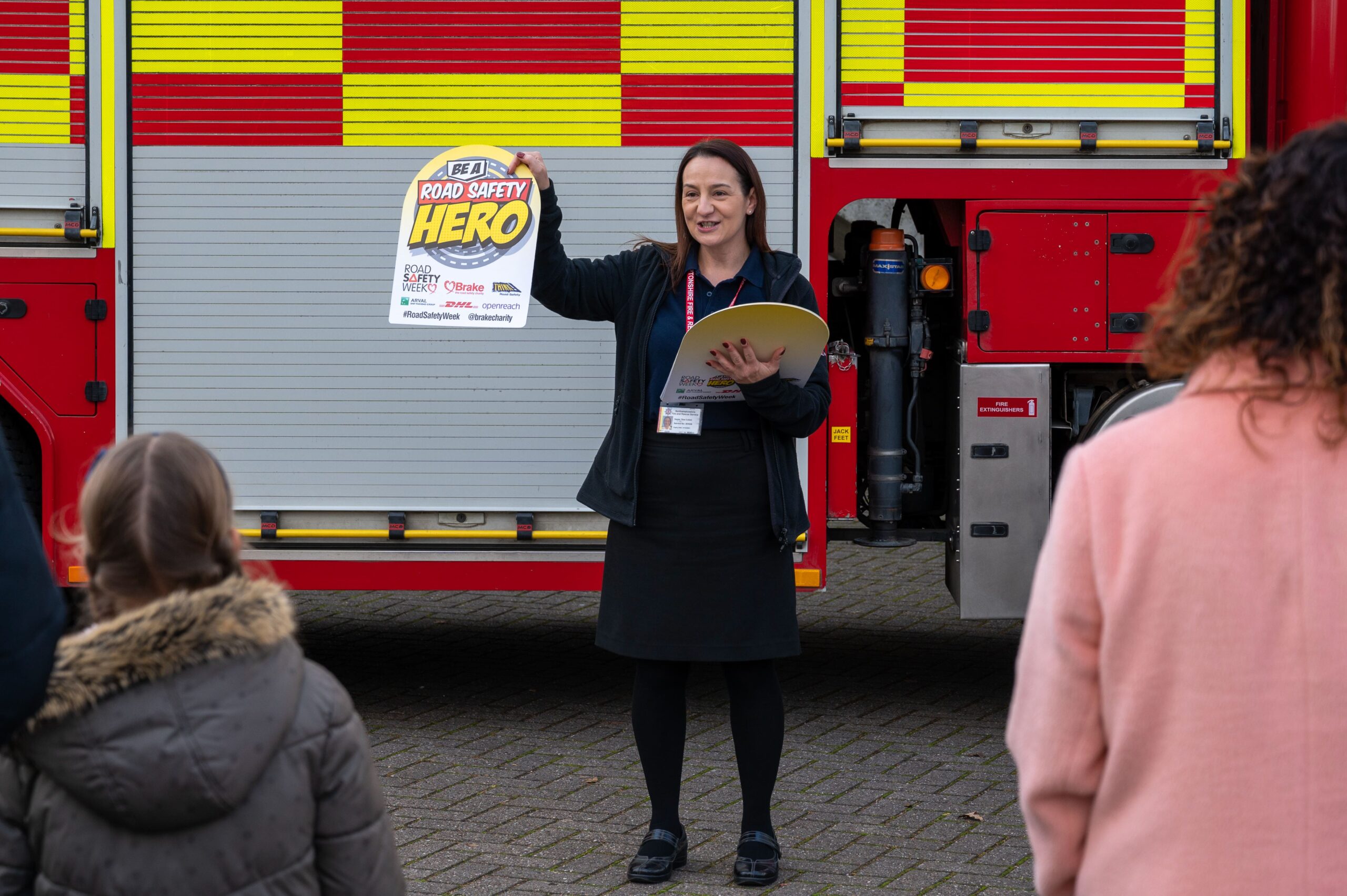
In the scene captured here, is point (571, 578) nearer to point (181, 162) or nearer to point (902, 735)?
point (902, 735)

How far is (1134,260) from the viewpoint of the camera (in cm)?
527

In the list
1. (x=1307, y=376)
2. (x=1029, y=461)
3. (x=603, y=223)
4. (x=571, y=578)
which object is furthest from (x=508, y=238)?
(x=1307, y=376)

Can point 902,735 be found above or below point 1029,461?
below

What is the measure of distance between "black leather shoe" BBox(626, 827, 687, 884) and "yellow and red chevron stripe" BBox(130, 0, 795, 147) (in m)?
2.37

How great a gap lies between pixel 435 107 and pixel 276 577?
66.0 inches

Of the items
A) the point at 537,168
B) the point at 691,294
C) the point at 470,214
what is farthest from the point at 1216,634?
the point at 470,214

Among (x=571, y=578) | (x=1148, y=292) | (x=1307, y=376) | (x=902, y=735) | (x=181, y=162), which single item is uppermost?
(x=181, y=162)

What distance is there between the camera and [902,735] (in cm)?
545

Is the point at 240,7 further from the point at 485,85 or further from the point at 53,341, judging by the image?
the point at 53,341

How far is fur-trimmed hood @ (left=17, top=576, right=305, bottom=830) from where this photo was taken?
177cm

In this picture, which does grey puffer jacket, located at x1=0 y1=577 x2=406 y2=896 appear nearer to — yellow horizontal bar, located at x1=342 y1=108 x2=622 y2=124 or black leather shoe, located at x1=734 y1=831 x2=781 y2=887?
black leather shoe, located at x1=734 y1=831 x2=781 y2=887

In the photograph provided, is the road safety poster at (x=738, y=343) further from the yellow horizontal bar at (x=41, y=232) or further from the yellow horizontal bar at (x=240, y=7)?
the yellow horizontal bar at (x=41, y=232)

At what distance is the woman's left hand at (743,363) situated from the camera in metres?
3.67

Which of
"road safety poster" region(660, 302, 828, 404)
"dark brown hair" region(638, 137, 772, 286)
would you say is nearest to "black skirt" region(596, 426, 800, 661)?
"road safety poster" region(660, 302, 828, 404)
